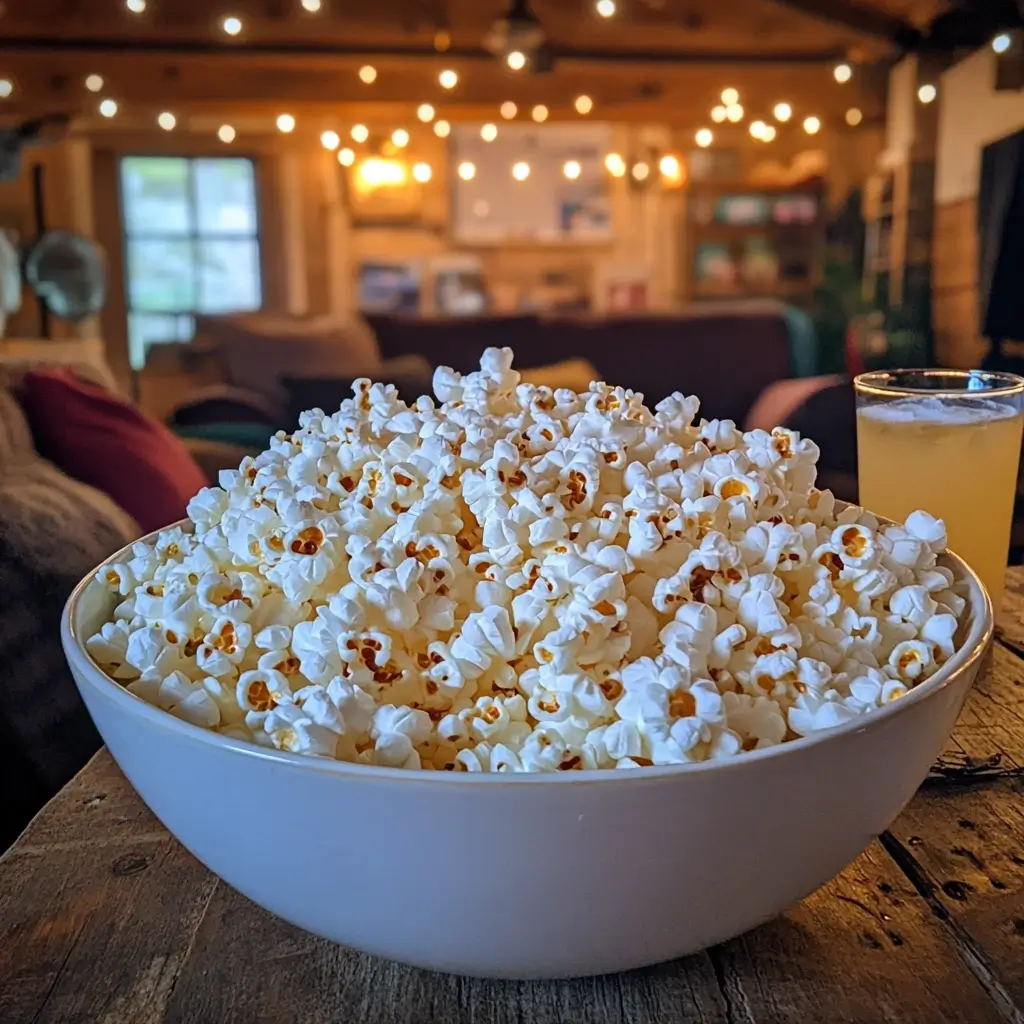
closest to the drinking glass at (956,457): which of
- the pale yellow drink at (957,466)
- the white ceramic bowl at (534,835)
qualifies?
the pale yellow drink at (957,466)

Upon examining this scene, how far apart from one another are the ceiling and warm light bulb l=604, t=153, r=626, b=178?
803mm

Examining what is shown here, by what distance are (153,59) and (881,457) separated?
5223mm

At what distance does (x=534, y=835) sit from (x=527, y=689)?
0.07 metres

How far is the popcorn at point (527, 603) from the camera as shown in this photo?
0.41m

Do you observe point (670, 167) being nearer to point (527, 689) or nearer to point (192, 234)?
point (192, 234)

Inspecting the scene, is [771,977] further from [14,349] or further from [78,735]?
[14,349]

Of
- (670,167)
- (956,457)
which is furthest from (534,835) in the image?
(670,167)

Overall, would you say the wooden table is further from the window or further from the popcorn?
the window

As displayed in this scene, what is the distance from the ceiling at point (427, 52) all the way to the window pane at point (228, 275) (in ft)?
3.38

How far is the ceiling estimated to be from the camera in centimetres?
495

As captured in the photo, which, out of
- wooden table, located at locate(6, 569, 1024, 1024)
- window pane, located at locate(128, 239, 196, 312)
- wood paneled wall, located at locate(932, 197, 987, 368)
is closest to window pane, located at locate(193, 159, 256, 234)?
window pane, located at locate(128, 239, 196, 312)

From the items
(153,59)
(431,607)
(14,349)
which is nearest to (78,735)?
(431,607)

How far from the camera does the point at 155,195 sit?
6438 millimetres

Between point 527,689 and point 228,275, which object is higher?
point 228,275
